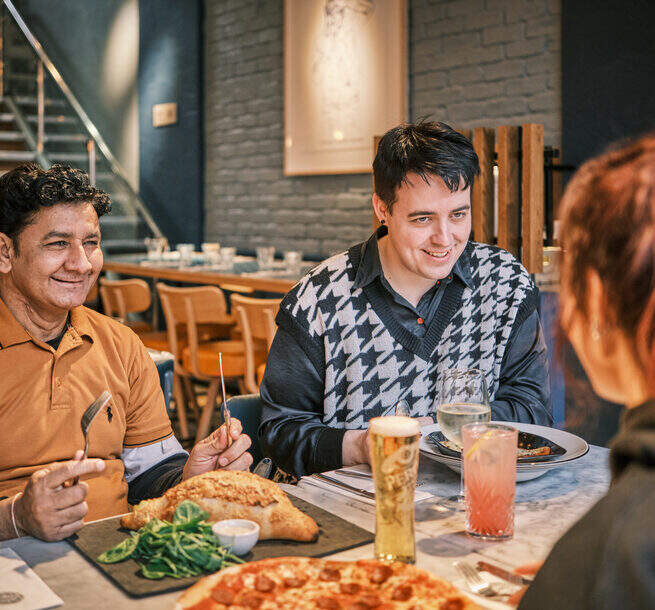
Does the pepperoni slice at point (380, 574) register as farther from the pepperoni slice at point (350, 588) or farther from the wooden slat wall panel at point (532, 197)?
the wooden slat wall panel at point (532, 197)

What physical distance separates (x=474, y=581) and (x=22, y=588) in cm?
58

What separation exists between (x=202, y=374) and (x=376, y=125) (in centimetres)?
265

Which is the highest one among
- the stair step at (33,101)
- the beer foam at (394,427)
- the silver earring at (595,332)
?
the stair step at (33,101)

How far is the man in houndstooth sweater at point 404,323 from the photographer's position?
1920mm

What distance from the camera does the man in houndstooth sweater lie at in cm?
192

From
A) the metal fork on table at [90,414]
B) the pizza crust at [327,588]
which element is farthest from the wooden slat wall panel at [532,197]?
the pizza crust at [327,588]

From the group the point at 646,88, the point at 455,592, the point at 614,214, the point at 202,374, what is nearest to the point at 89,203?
the point at 455,592

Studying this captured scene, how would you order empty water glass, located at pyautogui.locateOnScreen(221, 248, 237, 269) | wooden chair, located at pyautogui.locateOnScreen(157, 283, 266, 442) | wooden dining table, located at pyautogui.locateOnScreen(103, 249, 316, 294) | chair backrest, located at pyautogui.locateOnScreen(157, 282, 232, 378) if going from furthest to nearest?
empty water glass, located at pyautogui.locateOnScreen(221, 248, 237, 269), wooden dining table, located at pyautogui.locateOnScreen(103, 249, 316, 294), chair backrest, located at pyautogui.locateOnScreen(157, 282, 232, 378), wooden chair, located at pyautogui.locateOnScreen(157, 283, 266, 442)

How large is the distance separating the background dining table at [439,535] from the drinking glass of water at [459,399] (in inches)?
4.4

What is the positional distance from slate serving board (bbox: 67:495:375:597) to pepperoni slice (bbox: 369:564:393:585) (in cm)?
16

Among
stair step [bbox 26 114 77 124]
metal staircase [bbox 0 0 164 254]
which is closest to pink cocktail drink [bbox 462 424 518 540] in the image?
metal staircase [bbox 0 0 164 254]

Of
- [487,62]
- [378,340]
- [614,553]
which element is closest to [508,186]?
[378,340]

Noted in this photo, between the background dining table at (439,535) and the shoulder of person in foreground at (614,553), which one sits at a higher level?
the shoulder of person in foreground at (614,553)

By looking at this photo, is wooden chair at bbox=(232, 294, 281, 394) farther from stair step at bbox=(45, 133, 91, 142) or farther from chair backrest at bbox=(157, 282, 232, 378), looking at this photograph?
stair step at bbox=(45, 133, 91, 142)
